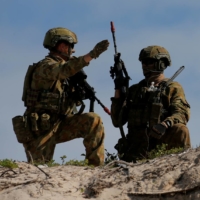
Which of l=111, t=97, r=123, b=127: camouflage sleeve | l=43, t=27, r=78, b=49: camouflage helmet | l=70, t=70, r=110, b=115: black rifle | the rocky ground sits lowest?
the rocky ground

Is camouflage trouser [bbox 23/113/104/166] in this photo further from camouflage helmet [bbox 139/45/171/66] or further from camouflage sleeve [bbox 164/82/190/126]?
camouflage helmet [bbox 139/45/171/66]

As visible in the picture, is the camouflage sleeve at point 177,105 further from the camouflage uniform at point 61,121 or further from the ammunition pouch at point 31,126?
the ammunition pouch at point 31,126

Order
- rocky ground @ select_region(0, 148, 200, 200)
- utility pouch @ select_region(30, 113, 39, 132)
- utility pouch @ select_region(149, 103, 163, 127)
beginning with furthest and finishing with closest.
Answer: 1. utility pouch @ select_region(149, 103, 163, 127)
2. utility pouch @ select_region(30, 113, 39, 132)
3. rocky ground @ select_region(0, 148, 200, 200)

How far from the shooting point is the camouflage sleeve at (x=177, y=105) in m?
15.0

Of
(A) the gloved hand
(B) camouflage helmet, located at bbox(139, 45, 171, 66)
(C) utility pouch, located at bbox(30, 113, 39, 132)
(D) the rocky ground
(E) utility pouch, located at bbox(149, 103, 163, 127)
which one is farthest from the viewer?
(B) camouflage helmet, located at bbox(139, 45, 171, 66)

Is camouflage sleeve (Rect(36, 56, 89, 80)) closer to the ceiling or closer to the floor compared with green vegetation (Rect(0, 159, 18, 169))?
closer to the ceiling

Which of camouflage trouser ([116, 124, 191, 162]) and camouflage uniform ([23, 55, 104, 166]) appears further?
camouflage trouser ([116, 124, 191, 162])

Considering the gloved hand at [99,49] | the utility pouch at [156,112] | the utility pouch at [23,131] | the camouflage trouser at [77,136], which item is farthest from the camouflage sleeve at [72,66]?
the utility pouch at [156,112]

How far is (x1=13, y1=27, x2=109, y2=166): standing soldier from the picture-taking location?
14680mm

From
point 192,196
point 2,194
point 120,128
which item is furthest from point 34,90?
point 192,196

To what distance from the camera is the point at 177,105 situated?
15102mm

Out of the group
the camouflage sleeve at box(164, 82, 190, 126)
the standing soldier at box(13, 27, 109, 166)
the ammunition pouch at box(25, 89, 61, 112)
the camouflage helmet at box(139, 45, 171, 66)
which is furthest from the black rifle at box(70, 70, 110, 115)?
the camouflage sleeve at box(164, 82, 190, 126)

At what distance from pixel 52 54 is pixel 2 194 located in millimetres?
4771

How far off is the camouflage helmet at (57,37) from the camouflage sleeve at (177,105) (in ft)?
5.76
